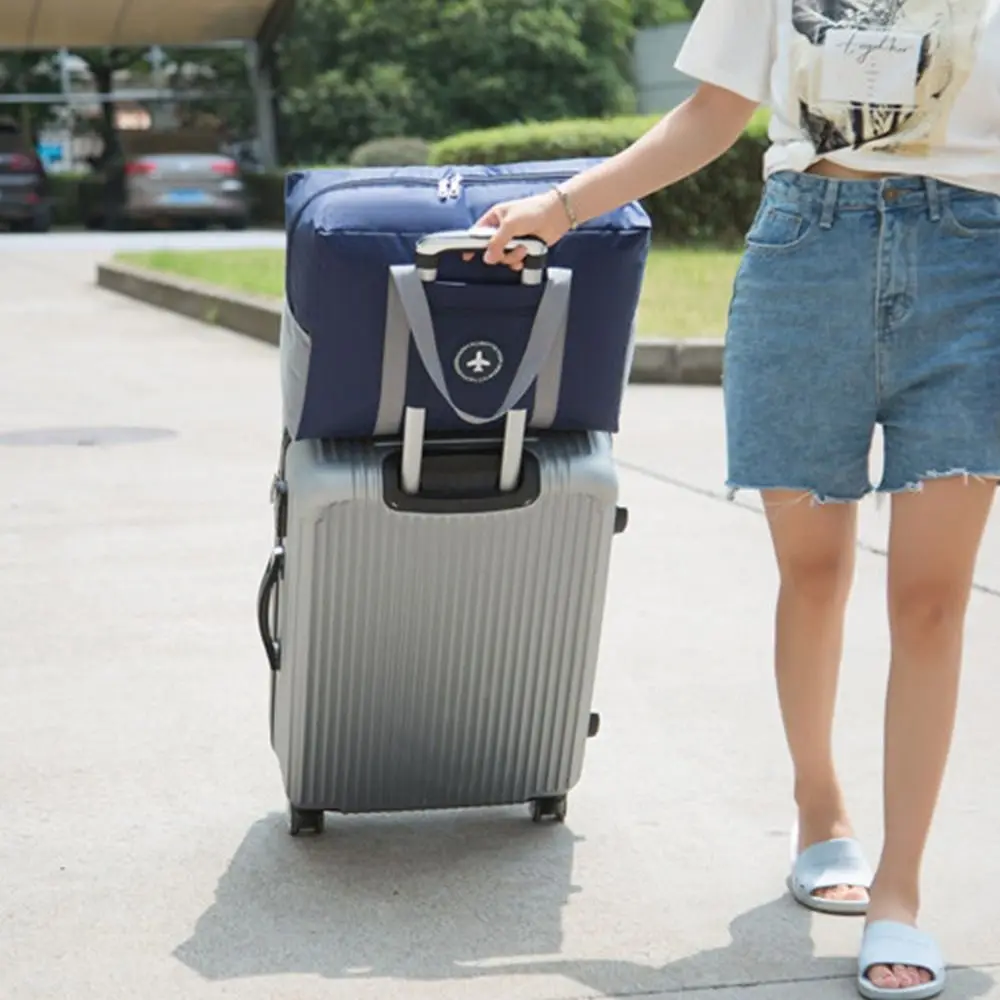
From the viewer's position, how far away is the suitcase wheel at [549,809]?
3.57m

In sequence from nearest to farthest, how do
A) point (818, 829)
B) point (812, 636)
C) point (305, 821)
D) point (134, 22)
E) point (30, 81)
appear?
point (812, 636)
point (818, 829)
point (305, 821)
point (134, 22)
point (30, 81)

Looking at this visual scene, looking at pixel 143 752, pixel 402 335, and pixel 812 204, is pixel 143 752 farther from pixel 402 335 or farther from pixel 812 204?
pixel 812 204

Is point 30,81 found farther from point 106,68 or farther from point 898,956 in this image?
point 898,956

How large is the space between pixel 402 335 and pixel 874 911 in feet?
3.45

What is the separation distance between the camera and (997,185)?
2861 mm

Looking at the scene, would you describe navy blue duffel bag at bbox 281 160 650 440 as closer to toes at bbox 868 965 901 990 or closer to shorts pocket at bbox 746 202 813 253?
shorts pocket at bbox 746 202 813 253

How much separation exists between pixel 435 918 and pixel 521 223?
1.06 metres

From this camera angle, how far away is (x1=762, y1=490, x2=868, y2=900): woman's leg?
10.1 feet

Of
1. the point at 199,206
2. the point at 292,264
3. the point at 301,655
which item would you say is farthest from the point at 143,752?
the point at 199,206

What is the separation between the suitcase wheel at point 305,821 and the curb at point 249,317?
402 cm

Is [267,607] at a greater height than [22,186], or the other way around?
[267,607]

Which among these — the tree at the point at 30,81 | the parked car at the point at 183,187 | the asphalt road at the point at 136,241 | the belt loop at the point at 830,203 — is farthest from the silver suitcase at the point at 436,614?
the tree at the point at 30,81

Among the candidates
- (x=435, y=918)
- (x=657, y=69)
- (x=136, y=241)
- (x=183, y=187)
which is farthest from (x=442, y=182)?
(x=657, y=69)

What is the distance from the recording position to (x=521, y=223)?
289 cm
